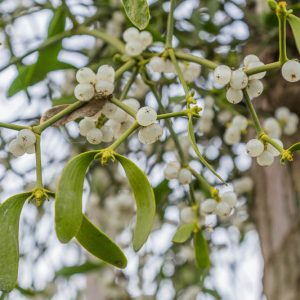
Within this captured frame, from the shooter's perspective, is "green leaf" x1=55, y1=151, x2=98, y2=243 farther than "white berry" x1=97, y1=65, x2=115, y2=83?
No

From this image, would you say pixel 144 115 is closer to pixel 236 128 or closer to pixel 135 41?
pixel 135 41

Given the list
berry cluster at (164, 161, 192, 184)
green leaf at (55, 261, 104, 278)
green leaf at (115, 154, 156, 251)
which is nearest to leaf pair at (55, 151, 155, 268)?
green leaf at (115, 154, 156, 251)

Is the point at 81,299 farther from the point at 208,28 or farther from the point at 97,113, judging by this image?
the point at 97,113

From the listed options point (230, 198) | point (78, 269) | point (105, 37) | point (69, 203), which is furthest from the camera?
point (78, 269)

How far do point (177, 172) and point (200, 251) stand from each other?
0.30ft

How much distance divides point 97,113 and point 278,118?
543 mm

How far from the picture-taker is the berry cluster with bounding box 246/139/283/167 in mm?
559

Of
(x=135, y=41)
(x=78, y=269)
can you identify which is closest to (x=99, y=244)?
(x=135, y=41)

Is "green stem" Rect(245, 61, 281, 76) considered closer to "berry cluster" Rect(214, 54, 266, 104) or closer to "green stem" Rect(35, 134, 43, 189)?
"berry cluster" Rect(214, 54, 266, 104)

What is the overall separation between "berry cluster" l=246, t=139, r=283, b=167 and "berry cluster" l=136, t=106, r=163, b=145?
84 mm

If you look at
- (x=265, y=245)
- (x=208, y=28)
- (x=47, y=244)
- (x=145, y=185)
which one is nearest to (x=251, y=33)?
(x=208, y=28)

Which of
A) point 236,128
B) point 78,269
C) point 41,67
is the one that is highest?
point 41,67

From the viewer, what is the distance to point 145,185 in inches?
19.0

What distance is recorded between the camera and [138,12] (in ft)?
1.66
